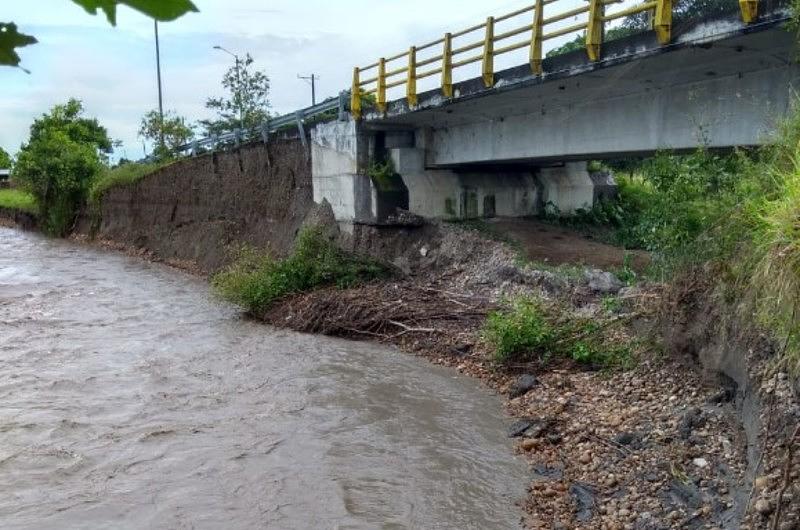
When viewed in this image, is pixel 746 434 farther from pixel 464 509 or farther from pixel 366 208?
pixel 366 208

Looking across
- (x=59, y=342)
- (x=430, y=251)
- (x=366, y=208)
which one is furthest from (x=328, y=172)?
(x=59, y=342)

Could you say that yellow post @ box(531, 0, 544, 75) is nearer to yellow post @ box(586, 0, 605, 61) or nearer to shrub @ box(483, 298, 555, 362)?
yellow post @ box(586, 0, 605, 61)

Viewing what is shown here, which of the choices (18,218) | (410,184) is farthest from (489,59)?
(18,218)

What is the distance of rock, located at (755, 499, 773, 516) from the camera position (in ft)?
15.1

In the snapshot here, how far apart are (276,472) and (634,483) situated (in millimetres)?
3587

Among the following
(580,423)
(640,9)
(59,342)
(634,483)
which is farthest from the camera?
(59,342)

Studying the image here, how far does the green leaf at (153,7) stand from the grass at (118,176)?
30.6m

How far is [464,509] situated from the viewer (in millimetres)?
6699

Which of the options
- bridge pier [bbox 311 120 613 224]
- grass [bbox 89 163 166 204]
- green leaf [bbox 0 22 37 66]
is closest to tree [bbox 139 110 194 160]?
grass [bbox 89 163 166 204]

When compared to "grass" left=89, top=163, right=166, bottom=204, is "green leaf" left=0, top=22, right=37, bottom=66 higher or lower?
lower

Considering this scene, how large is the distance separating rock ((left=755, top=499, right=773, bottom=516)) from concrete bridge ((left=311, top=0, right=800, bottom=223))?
19.7 feet

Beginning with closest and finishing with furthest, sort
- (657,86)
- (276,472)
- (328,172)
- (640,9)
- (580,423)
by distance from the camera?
(276,472)
(580,423)
(640,9)
(657,86)
(328,172)

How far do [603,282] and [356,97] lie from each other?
321 inches

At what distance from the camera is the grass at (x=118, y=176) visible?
31364 millimetres
